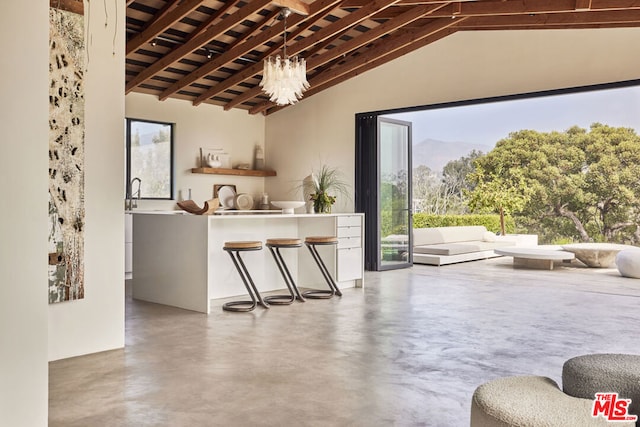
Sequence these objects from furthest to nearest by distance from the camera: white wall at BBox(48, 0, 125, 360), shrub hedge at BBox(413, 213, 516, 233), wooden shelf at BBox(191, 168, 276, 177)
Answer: shrub hedge at BBox(413, 213, 516, 233), wooden shelf at BBox(191, 168, 276, 177), white wall at BBox(48, 0, 125, 360)

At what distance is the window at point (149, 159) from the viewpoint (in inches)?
317

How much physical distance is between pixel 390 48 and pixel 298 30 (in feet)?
4.76

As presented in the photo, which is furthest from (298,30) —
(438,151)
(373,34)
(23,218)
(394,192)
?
(438,151)

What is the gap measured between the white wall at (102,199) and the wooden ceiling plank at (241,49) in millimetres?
2908

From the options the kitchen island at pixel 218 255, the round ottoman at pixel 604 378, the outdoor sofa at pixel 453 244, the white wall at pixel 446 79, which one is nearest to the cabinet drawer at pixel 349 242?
the kitchen island at pixel 218 255

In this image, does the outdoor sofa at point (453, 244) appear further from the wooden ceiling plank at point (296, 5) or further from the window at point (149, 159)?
the wooden ceiling plank at point (296, 5)

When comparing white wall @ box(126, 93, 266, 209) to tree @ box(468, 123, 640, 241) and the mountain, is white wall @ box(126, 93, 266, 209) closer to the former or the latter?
tree @ box(468, 123, 640, 241)

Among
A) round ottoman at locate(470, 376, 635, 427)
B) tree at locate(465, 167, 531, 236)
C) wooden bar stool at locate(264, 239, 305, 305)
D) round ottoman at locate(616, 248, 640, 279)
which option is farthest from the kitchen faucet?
A: tree at locate(465, 167, 531, 236)

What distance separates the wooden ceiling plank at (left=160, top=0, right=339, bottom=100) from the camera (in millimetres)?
6141

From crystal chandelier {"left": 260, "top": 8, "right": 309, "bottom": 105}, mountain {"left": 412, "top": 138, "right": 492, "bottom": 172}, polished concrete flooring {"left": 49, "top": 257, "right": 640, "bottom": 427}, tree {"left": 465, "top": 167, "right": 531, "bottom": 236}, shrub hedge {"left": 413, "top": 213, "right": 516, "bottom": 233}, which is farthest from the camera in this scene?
mountain {"left": 412, "top": 138, "right": 492, "bottom": 172}

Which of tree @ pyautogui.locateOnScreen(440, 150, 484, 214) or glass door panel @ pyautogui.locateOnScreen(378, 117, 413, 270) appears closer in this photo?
glass door panel @ pyautogui.locateOnScreen(378, 117, 413, 270)

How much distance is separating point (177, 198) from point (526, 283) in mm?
5282

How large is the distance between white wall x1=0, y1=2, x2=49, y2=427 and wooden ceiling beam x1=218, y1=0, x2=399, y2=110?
470 centimetres

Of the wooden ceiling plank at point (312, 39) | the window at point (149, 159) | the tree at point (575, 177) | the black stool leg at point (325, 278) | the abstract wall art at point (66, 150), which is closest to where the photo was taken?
the abstract wall art at point (66, 150)
